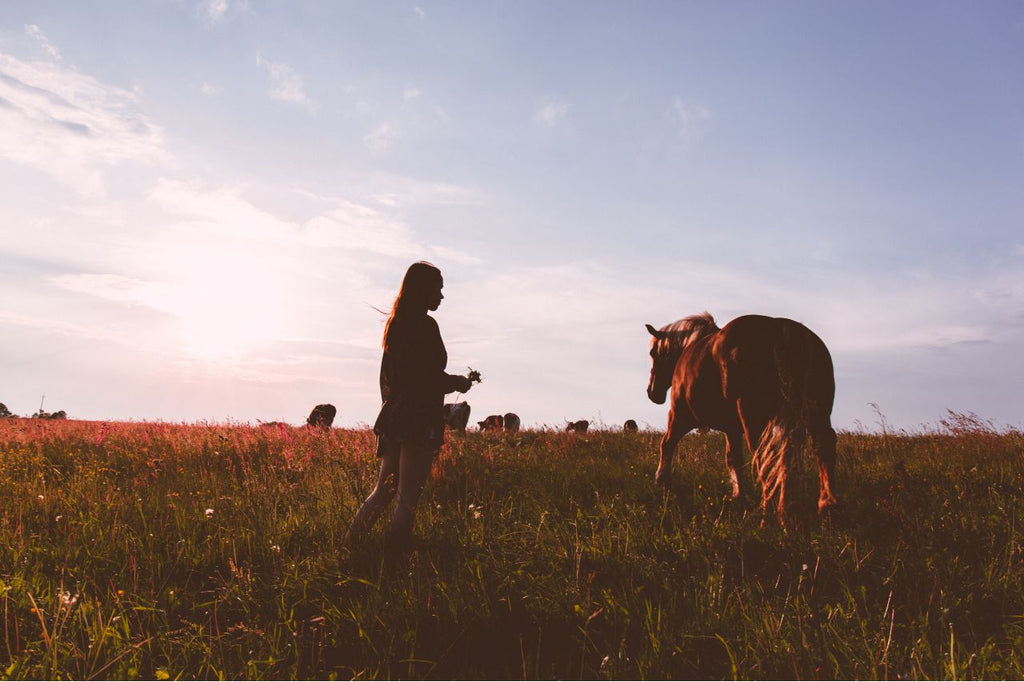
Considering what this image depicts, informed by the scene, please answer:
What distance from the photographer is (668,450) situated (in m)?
7.29

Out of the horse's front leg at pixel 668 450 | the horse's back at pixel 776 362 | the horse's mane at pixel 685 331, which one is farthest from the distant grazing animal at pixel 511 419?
the horse's back at pixel 776 362

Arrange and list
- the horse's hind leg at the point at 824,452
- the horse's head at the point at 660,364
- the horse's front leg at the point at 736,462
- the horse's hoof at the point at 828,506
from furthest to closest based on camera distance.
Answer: the horse's head at the point at 660,364
the horse's front leg at the point at 736,462
the horse's hind leg at the point at 824,452
the horse's hoof at the point at 828,506

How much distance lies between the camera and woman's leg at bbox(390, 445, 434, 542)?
4.86 m

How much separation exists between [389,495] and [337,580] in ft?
2.65

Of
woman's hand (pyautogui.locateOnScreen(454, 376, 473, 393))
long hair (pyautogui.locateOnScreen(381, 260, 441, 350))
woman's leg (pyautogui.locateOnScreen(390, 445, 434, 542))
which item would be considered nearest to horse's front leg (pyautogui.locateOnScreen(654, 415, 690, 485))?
woman's hand (pyautogui.locateOnScreen(454, 376, 473, 393))

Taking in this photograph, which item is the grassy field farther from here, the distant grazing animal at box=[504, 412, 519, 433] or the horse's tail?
the distant grazing animal at box=[504, 412, 519, 433]

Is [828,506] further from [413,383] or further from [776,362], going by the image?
[413,383]

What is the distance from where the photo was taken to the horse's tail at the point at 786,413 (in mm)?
5598

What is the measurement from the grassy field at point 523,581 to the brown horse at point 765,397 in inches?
16.9

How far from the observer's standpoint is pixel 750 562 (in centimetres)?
454

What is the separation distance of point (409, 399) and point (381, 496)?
35.3 inches

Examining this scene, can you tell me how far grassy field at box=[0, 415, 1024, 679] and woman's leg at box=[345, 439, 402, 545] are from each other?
26 cm

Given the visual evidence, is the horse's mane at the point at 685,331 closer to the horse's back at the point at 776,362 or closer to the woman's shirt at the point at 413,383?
the horse's back at the point at 776,362

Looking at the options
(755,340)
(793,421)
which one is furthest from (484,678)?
(755,340)
